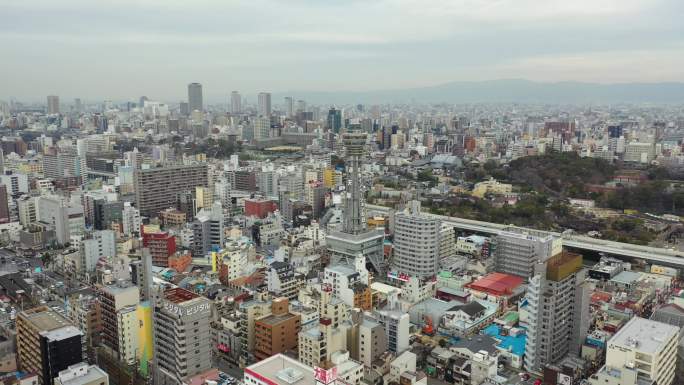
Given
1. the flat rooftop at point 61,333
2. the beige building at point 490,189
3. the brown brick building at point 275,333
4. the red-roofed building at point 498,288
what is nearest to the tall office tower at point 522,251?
the red-roofed building at point 498,288

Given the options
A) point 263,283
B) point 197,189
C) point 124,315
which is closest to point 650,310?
point 263,283

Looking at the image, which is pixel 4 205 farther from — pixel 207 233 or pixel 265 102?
pixel 265 102

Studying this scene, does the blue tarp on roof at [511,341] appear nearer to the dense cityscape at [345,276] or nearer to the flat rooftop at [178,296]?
the dense cityscape at [345,276]

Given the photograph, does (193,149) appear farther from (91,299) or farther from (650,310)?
(650,310)

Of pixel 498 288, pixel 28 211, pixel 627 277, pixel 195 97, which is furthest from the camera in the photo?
pixel 195 97

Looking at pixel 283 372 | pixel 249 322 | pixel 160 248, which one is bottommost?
pixel 249 322

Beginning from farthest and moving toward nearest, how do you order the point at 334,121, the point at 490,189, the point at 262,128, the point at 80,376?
the point at 334,121, the point at 262,128, the point at 490,189, the point at 80,376

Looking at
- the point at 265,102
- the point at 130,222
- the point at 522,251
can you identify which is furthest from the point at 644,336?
the point at 265,102
